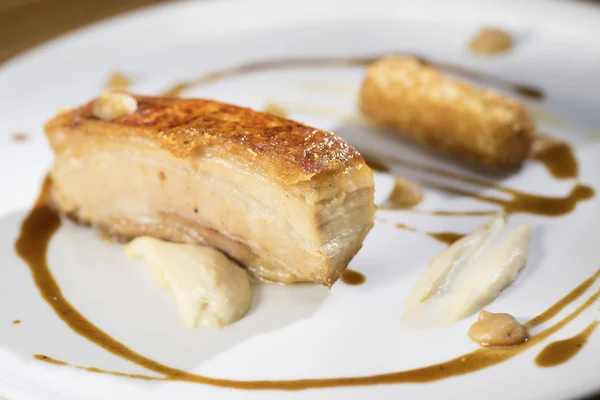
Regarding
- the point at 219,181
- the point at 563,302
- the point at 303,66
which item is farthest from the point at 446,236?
the point at 303,66

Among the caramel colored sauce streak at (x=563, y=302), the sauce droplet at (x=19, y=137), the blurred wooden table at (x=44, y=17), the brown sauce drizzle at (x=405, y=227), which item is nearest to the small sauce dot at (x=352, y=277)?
the brown sauce drizzle at (x=405, y=227)

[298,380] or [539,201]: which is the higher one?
[539,201]

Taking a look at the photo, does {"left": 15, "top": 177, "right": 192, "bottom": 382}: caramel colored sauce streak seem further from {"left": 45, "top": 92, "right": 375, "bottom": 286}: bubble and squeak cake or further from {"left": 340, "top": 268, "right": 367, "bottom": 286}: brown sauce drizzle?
{"left": 340, "top": 268, "right": 367, "bottom": 286}: brown sauce drizzle

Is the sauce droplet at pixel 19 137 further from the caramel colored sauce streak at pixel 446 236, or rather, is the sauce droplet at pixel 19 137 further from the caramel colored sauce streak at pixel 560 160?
the caramel colored sauce streak at pixel 560 160

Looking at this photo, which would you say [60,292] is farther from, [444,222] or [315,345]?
[444,222]

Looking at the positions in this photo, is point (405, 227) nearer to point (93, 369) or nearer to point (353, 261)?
point (353, 261)
